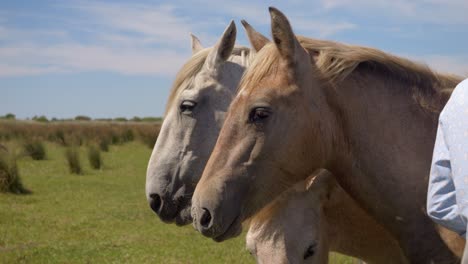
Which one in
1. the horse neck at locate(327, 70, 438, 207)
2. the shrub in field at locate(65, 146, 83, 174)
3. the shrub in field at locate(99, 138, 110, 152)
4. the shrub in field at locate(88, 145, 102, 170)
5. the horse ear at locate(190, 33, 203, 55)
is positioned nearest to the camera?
the horse neck at locate(327, 70, 438, 207)

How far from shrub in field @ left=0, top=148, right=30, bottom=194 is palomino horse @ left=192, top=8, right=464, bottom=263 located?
1202 centimetres

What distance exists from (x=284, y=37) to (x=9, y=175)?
12409mm

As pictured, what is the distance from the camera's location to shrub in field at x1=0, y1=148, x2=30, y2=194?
1335cm

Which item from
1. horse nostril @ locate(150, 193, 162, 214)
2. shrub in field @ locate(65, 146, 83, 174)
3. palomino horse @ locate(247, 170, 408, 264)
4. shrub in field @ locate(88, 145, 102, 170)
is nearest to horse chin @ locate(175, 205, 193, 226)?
horse nostril @ locate(150, 193, 162, 214)

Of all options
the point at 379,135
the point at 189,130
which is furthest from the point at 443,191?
the point at 189,130

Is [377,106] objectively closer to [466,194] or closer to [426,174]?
[426,174]

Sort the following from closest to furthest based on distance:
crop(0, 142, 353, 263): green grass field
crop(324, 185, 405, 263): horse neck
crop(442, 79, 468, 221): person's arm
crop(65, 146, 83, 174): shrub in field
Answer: crop(442, 79, 468, 221): person's arm → crop(324, 185, 405, 263): horse neck → crop(0, 142, 353, 263): green grass field → crop(65, 146, 83, 174): shrub in field

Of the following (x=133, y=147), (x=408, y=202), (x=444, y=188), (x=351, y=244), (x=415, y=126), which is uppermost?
(x=444, y=188)

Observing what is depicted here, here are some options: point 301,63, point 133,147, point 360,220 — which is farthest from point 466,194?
point 133,147

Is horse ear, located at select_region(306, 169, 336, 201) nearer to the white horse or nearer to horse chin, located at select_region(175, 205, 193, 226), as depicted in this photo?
the white horse

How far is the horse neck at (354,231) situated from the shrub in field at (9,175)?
11.3m

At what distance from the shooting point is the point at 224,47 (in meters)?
3.77

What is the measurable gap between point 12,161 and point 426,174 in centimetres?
1259

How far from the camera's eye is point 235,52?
3.97 metres
